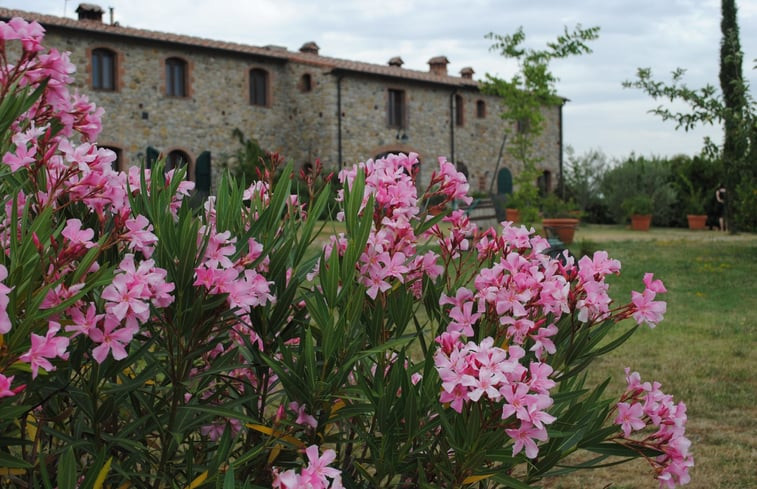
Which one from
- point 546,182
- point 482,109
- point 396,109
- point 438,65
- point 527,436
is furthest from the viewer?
point 546,182

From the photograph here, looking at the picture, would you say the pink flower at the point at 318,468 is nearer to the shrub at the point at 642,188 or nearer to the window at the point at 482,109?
the shrub at the point at 642,188

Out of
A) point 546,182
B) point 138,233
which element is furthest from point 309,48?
point 138,233

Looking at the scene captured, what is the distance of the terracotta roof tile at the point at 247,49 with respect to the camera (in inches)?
817

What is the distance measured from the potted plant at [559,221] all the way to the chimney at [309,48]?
9860 millimetres

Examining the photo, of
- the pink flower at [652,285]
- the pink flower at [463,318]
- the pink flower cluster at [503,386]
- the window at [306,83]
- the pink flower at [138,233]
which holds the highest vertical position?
the window at [306,83]

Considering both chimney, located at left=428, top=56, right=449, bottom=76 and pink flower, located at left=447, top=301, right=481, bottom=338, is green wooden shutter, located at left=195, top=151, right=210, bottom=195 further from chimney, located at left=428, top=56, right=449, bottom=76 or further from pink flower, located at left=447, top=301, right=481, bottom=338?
pink flower, located at left=447, top=301, right=481, bottom=338

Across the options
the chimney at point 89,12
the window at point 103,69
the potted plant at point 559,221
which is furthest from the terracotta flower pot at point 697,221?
the chimney at point 89,12

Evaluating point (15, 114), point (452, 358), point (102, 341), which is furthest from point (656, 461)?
point (15, 114)

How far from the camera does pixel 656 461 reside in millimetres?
1808

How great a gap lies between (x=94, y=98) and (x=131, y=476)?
21.1m

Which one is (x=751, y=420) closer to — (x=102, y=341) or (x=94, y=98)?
(x=102, y=341)

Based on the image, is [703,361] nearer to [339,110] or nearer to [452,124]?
[339,110]

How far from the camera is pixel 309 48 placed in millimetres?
26641

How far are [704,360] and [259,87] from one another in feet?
63.7
